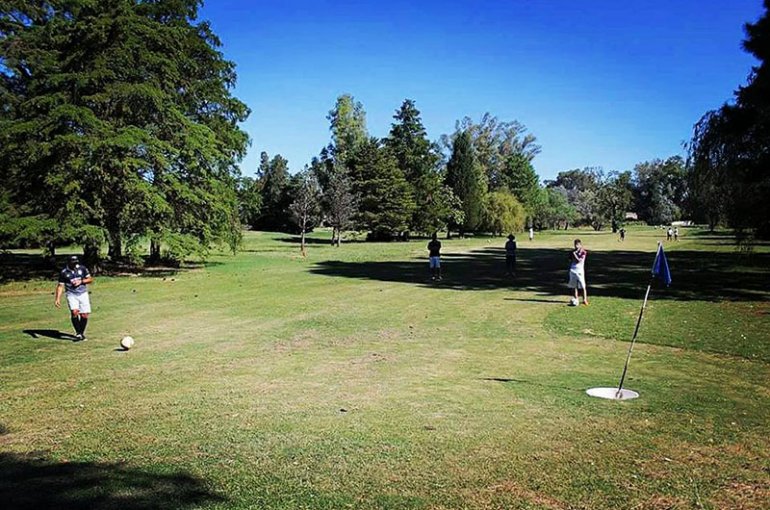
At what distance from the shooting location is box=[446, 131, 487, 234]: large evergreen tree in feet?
256

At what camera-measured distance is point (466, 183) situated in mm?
78125

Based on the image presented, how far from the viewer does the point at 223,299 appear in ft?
65.3

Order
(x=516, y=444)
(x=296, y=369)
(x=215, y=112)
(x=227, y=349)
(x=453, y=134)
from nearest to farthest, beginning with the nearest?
1. (x=516, y=444)
2. (x=296, y=369)
3. (x=227, y=349)
4. (x=215, y=112)
5. (x=453, y=134)

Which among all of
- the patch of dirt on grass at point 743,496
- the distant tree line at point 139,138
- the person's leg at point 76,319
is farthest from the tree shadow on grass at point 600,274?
the patch of dirt on grass at point 743,496

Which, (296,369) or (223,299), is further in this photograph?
(223,299)

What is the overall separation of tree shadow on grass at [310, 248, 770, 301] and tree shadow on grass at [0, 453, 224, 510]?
57.7 feet

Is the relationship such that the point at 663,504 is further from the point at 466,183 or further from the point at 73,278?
the point at 466,183

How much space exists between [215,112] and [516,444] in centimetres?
3404

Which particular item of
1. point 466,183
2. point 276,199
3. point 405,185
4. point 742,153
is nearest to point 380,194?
point 405,185

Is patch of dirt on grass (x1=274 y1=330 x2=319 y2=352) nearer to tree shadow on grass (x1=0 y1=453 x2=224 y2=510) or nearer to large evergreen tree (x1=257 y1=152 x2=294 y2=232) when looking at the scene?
tree shadow on grass (x1=0 y1=453 x2=224 y2=510)

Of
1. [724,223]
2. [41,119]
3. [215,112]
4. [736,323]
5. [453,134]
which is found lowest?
[736,323]

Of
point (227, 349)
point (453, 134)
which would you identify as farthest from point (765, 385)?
point (453, 134)

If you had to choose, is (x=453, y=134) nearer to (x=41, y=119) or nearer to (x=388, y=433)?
(x=41, y=119)

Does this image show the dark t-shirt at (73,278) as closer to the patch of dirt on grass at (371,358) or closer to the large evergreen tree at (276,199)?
the patch of dirt on grass at (371,358)
